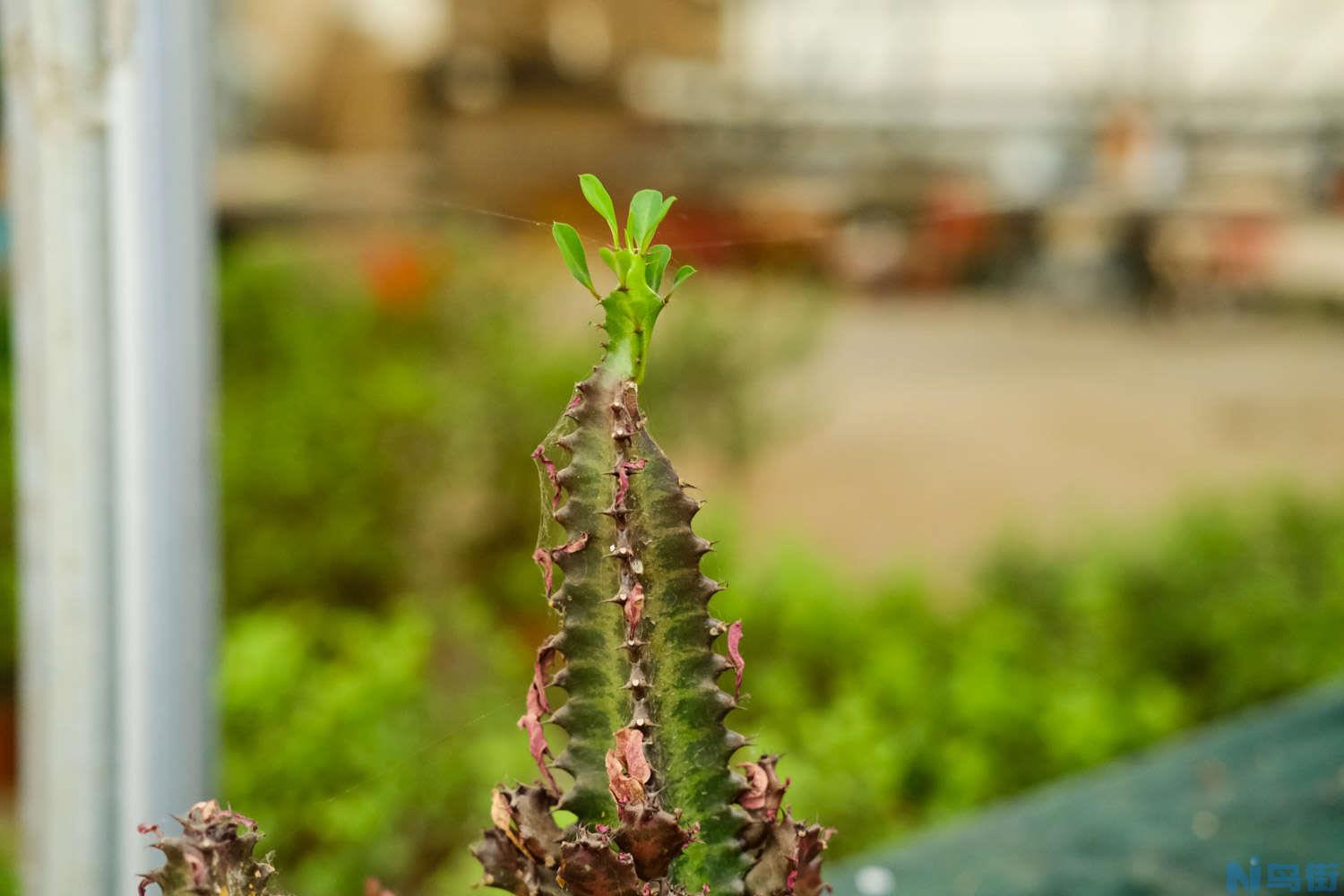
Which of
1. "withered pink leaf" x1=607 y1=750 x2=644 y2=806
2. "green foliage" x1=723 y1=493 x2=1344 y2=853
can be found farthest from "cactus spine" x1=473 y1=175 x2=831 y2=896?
"green foliage" x1=723 y1=493 x2=1344 y2=853

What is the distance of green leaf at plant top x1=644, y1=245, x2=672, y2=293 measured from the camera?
0.63 m

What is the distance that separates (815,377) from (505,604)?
355 cm

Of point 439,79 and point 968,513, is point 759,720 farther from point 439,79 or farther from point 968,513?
point 439,79

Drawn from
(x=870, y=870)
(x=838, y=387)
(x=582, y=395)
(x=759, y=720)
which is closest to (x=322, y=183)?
(x=838, y=387)

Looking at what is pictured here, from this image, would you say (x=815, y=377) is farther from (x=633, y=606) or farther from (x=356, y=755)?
(x=633, y=606)

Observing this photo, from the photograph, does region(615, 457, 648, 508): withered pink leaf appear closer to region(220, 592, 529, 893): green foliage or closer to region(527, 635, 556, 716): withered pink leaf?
region(527, 635, 556, 716): withered pink leaf

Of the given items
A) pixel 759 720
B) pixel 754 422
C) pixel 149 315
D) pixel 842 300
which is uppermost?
pixel 842 300

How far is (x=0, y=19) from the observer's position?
1.01 m

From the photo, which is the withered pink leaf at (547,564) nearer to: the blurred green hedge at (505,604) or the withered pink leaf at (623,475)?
the withered pink leaf at (623,475)

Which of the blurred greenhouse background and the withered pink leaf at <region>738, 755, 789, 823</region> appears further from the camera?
the blurred greenhouse background

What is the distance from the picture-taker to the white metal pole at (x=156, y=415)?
3.27ft

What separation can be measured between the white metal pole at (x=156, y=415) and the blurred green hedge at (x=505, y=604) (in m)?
0.28

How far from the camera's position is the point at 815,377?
7.18 meters

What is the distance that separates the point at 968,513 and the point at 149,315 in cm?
468
